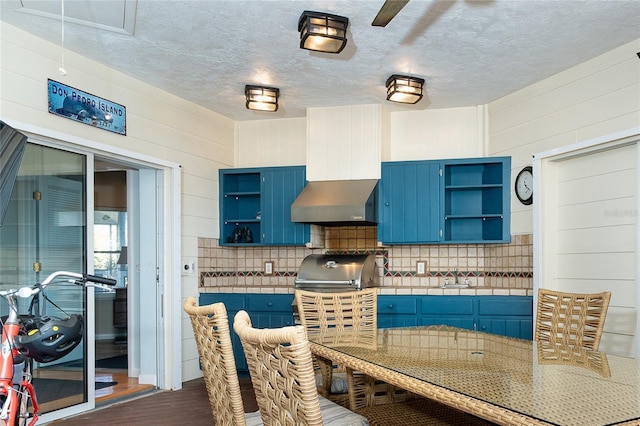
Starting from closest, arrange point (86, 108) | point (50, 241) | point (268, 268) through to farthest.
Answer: point (50, 241) → point (86, 108) → point (268, 268)

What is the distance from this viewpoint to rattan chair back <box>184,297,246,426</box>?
195 centimetres

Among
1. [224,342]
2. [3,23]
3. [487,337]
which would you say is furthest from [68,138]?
[487,337]

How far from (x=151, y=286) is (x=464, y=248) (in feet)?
9.49

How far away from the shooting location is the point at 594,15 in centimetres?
338

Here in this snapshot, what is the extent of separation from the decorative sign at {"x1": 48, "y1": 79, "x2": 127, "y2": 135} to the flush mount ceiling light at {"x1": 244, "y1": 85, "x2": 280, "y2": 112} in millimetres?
996

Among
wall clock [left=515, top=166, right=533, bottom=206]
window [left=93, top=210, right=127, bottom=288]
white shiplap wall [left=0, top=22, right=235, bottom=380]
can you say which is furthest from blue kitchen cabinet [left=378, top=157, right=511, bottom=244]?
window [left=93, top=210, right=127, bottom=288]

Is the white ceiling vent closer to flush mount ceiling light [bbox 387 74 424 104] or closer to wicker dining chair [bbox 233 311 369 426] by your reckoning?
flush mount ceiling light [bbox 387 74 424 104]

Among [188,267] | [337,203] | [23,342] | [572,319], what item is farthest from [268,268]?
[23,342]

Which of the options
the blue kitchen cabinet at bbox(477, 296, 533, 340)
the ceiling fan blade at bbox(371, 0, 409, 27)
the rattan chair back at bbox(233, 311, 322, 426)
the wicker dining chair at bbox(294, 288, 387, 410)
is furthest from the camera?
the blue kitchen cabinet at bbox(477, 296, 533, 340)

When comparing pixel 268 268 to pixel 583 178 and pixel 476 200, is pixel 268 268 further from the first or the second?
pixel 583 178

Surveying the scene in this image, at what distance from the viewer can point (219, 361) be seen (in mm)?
2006

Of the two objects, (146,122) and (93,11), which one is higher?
(93,11)

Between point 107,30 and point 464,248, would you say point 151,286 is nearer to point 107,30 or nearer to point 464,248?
point 107,30

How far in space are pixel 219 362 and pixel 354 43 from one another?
100 inches
